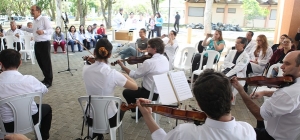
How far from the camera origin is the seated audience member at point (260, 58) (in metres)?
4.89

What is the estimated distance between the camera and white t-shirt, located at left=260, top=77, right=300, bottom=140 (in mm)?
1764

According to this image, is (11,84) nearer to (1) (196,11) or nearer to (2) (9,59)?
(2) (9,59)

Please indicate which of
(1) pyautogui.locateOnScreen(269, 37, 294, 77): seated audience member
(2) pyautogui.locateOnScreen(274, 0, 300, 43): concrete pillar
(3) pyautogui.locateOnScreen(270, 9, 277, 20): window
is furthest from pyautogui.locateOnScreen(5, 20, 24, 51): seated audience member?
(3) pyautogui.locateOnScreen(270, 9, 277, 20): window

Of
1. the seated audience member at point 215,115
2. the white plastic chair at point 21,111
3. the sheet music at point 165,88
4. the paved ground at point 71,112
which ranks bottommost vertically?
the paved ground at point 71,112

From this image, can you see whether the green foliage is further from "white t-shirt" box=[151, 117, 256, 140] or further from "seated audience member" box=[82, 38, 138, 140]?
"white t-shirt" box=[151, 117, 256, 140]

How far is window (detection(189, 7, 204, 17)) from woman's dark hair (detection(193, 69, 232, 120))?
2671cm

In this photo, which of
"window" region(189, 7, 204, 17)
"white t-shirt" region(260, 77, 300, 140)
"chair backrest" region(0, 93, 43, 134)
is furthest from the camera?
"window" region(189, 7, 204, 17)

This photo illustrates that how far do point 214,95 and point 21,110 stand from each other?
2003 mm

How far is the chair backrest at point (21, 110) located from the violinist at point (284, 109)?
2.18 meters

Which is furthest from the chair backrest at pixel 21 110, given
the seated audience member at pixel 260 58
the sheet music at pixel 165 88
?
the seated audience member at pixel 260 58

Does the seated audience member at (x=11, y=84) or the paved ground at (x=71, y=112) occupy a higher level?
the seated audience member at (x=11, y=84)

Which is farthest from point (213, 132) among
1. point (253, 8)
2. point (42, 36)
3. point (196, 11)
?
point (196, 11)

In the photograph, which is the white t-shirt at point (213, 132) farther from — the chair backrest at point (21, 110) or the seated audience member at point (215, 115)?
the chair backrest at point (21, 110)

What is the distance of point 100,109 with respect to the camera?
229 centimetres
